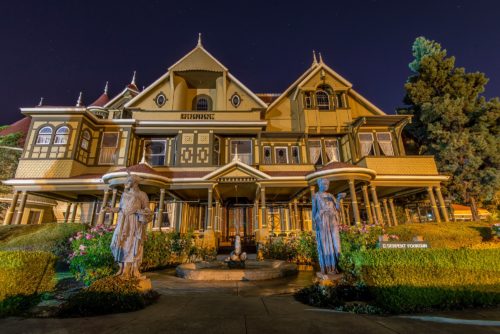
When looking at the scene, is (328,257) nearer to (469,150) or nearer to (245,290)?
(245,290)

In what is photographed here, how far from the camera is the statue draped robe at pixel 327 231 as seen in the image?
6094mm

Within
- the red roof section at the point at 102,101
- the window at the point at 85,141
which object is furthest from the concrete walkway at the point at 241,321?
the red roof section at the point at 102,101

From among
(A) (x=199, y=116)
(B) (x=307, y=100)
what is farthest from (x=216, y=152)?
(B) (x=307, y=100)

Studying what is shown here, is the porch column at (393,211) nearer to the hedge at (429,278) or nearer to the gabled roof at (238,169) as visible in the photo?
the gabled roof at (238,169)

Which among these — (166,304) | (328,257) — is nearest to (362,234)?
(328,257)

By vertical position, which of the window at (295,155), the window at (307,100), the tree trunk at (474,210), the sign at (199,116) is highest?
the window at (307,100)

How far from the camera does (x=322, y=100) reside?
66.3ft

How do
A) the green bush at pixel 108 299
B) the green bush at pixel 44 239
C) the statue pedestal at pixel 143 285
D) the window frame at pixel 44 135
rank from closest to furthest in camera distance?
the green bush at pixel 108 299
the statue pedestal at pixel 143 285
the green bush at pixel 44 239
the window frame at pixel 44 135

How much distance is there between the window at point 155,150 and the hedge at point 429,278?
56.0 feet

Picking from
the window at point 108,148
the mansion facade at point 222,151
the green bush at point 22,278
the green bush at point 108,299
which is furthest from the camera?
the window at point 108,148

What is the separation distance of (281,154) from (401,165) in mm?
8779

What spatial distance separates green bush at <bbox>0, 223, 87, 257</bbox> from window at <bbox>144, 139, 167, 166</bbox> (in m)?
8.00

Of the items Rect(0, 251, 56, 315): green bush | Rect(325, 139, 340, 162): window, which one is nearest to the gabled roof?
Rect(325, 139, 340, 162): window

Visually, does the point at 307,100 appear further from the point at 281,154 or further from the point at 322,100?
the point at 281,154
